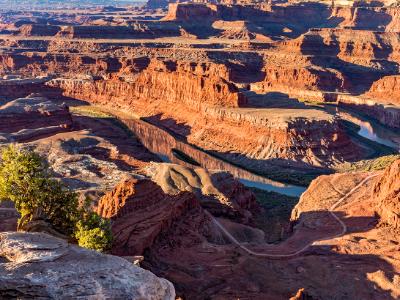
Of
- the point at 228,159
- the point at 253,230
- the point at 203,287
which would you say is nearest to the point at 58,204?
the point at 203,287

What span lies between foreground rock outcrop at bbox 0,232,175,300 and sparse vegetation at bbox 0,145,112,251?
9577 millimetres

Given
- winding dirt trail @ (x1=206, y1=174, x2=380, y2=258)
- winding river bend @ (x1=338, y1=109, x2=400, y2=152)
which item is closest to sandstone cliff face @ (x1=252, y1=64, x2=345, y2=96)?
winding river bend @ (x1=338, y1=109, x2=400, y2=152)

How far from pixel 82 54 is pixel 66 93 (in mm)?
38577

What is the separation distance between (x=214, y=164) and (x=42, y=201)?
195 ft

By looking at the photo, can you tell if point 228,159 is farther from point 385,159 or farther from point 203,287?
point 203,287

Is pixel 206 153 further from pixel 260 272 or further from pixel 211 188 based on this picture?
pixel 260 272

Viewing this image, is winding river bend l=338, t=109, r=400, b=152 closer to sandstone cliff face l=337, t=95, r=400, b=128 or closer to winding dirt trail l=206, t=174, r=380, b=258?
sandstone cliff face l=337, t=95, r=400, b=128

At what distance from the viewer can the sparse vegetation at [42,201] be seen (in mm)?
30078

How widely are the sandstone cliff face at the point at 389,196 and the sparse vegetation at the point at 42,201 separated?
24905 mm

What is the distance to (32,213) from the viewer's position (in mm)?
31609

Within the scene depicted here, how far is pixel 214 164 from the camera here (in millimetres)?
89938

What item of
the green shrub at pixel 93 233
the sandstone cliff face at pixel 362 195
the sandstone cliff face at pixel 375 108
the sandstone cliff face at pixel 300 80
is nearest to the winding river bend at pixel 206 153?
the sandstone cliff face at pixel 375 108

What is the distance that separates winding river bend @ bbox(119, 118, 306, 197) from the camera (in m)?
79.1

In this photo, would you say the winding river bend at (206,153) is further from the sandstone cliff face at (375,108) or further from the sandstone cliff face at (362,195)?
the sandstone cliff face at (362,195)
